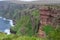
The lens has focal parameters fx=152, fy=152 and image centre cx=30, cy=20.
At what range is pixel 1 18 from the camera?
4.08 ft

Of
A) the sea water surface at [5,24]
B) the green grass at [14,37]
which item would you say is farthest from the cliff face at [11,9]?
the green grass at [14,37]

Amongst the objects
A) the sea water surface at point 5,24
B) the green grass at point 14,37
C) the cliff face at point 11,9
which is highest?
the cliff face at point 11,9

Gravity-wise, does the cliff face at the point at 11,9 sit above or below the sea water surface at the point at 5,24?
above

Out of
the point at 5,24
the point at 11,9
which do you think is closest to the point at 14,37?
the point at 5,24

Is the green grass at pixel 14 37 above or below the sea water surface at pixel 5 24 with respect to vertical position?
below

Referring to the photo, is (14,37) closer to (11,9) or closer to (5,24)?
(5,24)

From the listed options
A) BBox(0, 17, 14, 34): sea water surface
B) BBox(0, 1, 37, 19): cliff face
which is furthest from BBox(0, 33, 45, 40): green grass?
BBox(0, 1, 37, 19): cliff face

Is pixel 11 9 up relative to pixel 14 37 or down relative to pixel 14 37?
up

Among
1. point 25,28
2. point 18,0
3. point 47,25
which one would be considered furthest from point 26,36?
point 18,0

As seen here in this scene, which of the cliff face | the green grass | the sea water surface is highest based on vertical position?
the cliff face

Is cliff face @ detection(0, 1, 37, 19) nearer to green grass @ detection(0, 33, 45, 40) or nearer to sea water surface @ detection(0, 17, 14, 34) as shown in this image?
sea water surface @ detection(0, 17, 14, 34)

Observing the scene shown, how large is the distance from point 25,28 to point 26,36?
0.07 metres

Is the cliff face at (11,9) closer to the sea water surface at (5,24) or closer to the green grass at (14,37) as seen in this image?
the sea water surface at (5,24)

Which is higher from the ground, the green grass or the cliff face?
the cliff face
